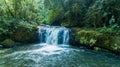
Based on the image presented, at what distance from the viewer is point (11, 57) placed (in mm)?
10312

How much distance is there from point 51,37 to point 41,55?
Result: 4.10m

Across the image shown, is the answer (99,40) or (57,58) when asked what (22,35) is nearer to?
(57,58)

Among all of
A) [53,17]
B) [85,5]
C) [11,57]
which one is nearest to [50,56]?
[11,57]

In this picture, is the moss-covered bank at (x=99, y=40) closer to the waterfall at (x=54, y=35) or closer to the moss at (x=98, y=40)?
the moss at (x=98, y=40)

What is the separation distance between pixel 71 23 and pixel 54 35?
6.53 feet

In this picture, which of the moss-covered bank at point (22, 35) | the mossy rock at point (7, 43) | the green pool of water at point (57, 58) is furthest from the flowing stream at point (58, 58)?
the moss-covered bank at point (22, 35)

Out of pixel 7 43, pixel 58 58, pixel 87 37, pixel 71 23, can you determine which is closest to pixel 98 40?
pixel 87 37

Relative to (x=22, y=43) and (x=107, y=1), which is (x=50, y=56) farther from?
(x=107, y=1)

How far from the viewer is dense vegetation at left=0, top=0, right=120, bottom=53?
12912 mm

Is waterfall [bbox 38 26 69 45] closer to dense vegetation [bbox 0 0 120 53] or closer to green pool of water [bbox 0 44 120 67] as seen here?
dense vegetation [bbox 0 0 120 53]

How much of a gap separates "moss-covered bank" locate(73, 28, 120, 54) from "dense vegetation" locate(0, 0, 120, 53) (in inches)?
15.0

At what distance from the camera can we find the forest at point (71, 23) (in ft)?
38.7

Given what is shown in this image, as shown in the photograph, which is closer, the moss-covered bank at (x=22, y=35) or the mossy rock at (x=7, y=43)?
the mossy rock at (x=7, y=43)

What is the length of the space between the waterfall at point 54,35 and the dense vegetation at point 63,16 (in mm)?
834
